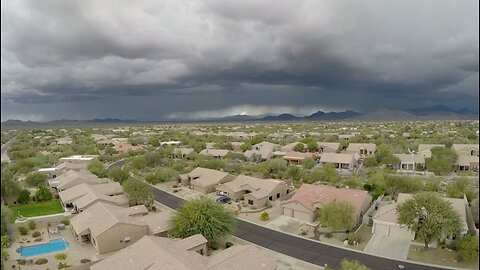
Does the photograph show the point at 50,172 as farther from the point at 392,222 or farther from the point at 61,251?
the point at 392,222

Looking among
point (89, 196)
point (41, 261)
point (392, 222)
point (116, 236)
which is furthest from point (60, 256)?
point (392, 222)

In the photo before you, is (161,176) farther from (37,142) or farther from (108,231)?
(37,142)

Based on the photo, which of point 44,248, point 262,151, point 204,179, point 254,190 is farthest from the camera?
point 262,151

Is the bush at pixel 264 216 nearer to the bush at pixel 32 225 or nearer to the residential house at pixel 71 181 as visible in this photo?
the bush at pixel 32 225

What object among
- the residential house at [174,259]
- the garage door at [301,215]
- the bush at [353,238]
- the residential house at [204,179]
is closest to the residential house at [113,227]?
the residential house at [174,259]

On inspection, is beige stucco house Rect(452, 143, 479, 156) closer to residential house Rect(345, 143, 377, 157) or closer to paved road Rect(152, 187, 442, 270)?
residential house Rect(345, 143, 377, 157)

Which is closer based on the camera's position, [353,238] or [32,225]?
[353,238]

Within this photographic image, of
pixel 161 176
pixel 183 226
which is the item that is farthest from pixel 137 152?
pixel 183 226
